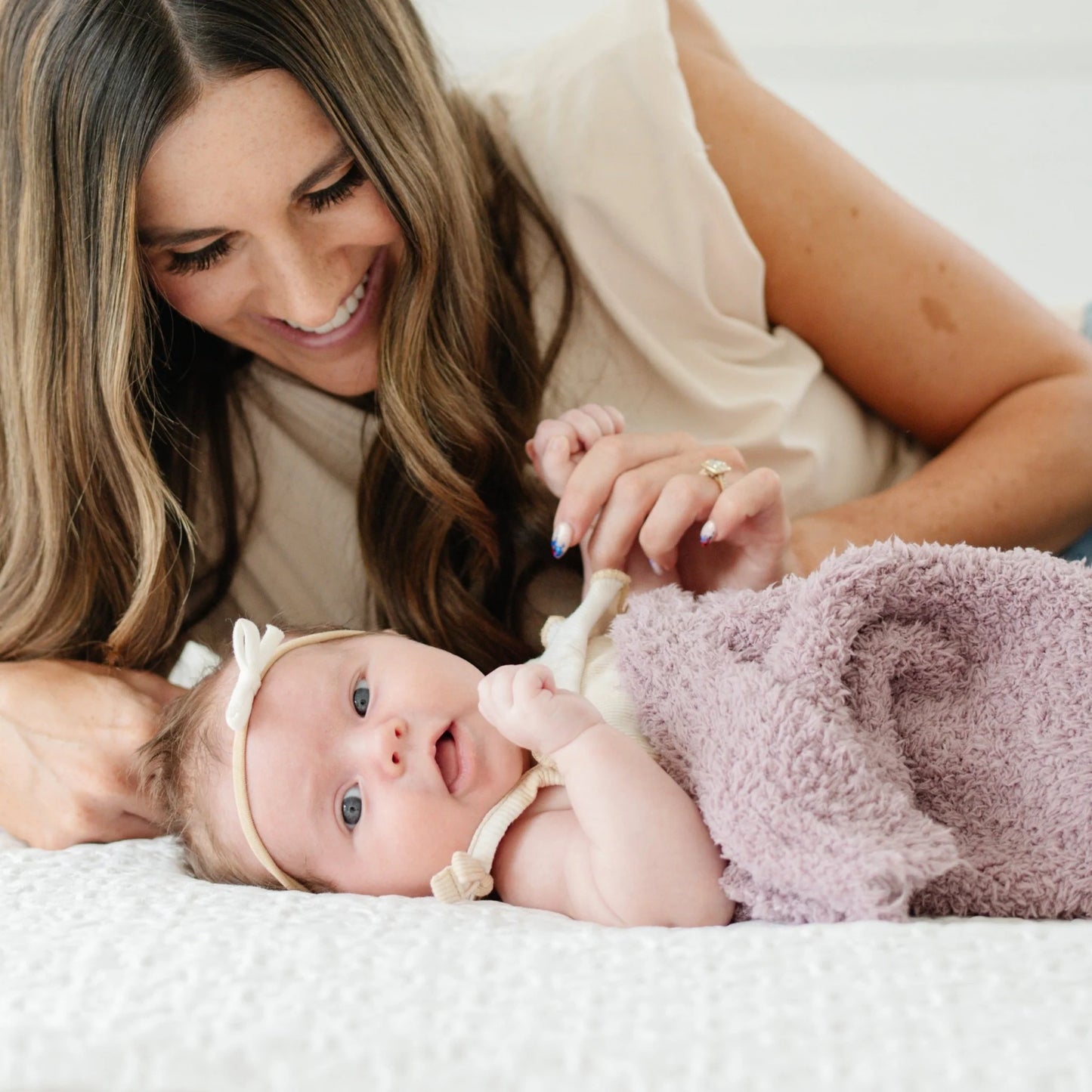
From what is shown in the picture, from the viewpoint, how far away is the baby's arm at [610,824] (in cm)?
87

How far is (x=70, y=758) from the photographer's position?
1.16 meters

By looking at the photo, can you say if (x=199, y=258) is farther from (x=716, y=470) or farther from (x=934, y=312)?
(x=934, y=312)

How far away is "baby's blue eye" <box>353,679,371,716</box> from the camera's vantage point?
3.47ft

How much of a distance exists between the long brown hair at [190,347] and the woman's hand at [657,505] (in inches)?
7.2

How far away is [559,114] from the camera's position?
Answer: 4.91 feet

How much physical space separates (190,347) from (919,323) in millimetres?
942

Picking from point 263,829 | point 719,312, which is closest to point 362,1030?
point 263,829

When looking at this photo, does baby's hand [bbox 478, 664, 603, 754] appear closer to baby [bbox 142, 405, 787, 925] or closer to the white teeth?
baby [bbox 142, 405, 787, 925]

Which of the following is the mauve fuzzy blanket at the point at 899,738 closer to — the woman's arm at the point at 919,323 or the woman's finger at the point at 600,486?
the woman's finger at the point at 600,486

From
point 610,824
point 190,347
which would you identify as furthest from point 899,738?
point 190,347

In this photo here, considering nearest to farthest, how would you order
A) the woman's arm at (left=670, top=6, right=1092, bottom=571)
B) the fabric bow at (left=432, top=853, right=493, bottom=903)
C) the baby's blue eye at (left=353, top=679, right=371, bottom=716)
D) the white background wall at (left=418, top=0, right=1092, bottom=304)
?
the fabric bow at (left=432, top=853, right=493, bottom=903)
the baby's blue eye at (left=353, top=679, right=371, bottom=716)
the woman's arm at (left=670, top=6, right=1092, bottom=571)
the white background wall at (left=418, top=0, right=1092, bottom=304)

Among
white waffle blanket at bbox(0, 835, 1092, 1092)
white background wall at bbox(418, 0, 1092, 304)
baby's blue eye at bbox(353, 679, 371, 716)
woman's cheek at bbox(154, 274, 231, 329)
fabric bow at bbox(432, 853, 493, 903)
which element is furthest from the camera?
white background wall at bbox(418, 0, 1092, 304)

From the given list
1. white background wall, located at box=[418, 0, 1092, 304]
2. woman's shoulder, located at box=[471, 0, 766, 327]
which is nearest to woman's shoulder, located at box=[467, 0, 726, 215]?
woman's shoulder, located at box=[471, 0, 766, 327]

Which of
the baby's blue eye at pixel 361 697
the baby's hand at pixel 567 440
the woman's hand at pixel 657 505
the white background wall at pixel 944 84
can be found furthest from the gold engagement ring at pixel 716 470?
the white background wall at pixel 944 84
